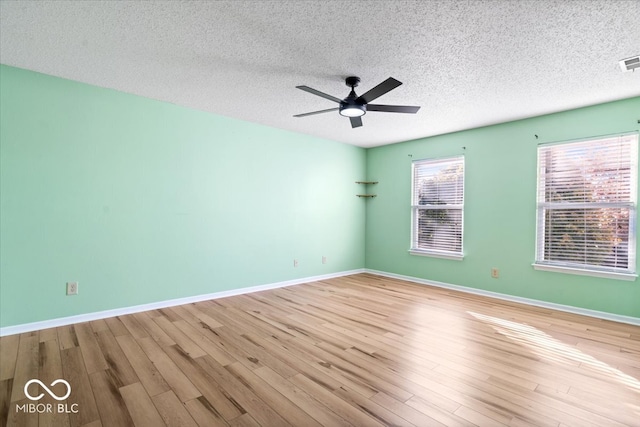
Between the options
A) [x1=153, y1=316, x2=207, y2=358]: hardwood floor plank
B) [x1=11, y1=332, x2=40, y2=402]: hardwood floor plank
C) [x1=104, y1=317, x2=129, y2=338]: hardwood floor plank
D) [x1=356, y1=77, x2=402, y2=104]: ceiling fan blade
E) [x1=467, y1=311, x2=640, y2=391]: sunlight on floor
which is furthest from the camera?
[x1=104, y1=317, x2=129, y2=338]: hardwood floor plank

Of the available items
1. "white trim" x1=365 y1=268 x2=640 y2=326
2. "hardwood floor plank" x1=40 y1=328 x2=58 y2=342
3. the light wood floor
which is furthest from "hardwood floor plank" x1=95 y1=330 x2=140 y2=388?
"white trim" x1=365 y1=268 x2=640 y2=326

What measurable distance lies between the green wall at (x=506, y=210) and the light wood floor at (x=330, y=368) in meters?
0.45

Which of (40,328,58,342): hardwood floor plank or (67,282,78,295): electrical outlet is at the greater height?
(67,282,78,295): electrical outlet

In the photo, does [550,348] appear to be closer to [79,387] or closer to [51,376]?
[79,387]

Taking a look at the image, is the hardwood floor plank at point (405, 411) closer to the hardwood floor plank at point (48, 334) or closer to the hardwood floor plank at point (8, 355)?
the hardwood floor plank at point (8, 355)

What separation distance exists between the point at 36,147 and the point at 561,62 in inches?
194

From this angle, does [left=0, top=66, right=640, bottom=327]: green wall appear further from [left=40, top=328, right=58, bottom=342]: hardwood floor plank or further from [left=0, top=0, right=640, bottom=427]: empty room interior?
[left=40, top=328, right=58, bottom=342]: hardwood floor plank

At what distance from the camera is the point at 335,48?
2420mm

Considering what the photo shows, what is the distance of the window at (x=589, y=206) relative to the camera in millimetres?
3389

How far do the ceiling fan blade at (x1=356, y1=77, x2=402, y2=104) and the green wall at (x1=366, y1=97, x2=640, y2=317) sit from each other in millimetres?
2652

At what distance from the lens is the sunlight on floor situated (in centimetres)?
220

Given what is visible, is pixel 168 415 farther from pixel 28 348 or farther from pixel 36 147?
pixel 36 147

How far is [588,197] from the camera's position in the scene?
3.62 m

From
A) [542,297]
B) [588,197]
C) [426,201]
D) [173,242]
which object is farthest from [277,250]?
[588,197]
